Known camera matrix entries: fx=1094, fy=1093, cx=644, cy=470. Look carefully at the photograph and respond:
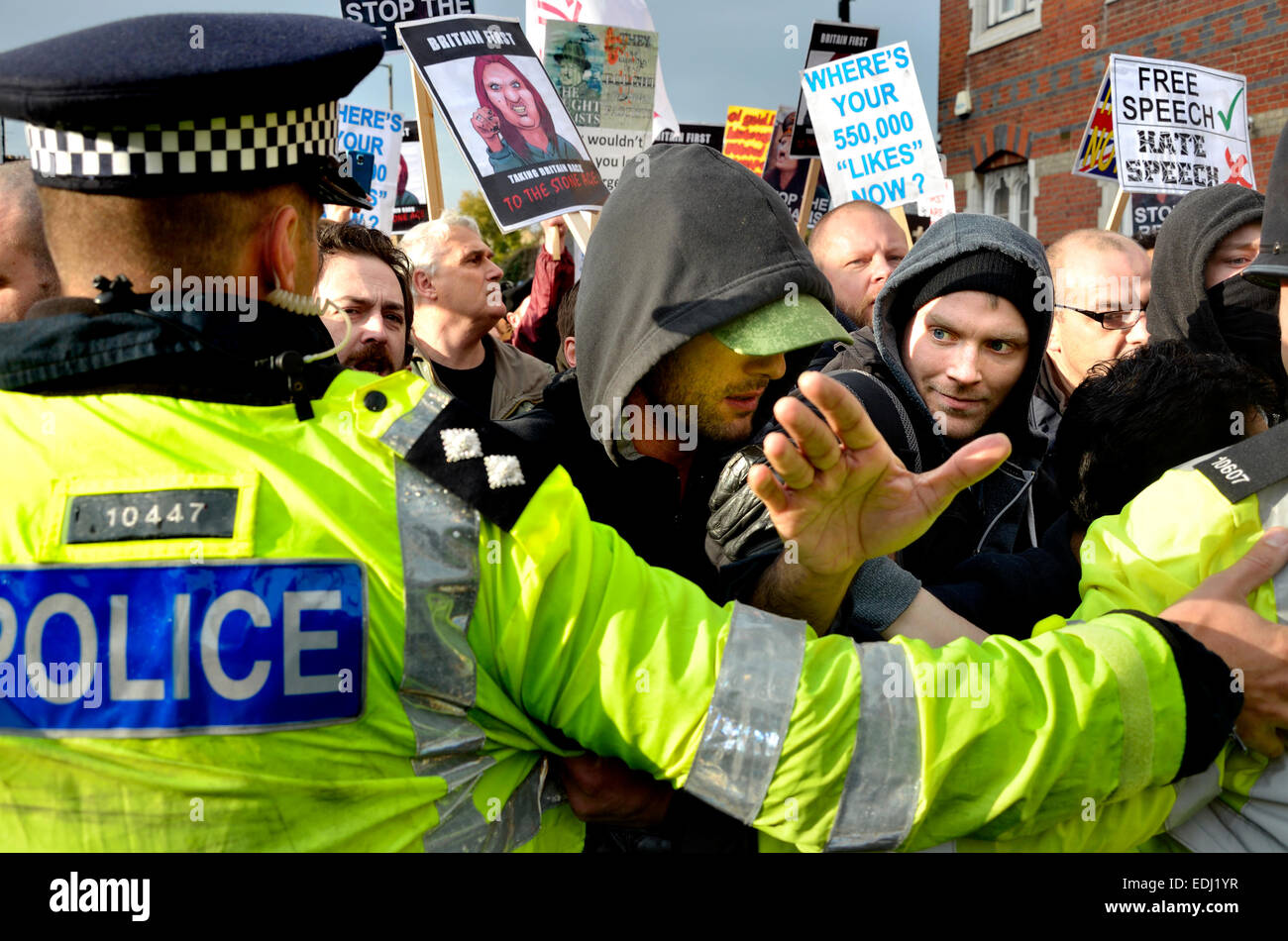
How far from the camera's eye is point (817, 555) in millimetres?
1741

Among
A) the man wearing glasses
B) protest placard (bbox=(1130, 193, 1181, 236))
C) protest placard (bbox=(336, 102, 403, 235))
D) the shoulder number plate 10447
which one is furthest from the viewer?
protest placard (bbox=(1130, 193, 1181, 236))

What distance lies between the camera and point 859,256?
4418 mm

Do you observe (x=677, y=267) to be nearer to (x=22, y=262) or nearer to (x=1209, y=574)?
(x=1209, y=574)

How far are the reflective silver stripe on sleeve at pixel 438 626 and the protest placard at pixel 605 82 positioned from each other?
3872 millimetres

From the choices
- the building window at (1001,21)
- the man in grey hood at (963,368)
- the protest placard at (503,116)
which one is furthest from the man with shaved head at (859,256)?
the building window at (1001,21)

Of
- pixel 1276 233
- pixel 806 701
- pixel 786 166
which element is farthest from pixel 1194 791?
pixel 786 166

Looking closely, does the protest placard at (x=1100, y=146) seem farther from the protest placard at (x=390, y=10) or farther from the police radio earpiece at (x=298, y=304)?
the police radio earpiece at (x=298, y=304)

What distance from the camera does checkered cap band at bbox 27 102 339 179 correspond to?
127 centimetres

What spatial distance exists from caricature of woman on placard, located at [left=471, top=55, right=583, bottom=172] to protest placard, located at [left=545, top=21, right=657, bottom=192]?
1.34 ft

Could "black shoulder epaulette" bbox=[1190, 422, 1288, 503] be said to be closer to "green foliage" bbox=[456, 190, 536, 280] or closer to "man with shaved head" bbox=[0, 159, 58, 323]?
"man with shaved head" bbox=[0, 159, 58, 323]

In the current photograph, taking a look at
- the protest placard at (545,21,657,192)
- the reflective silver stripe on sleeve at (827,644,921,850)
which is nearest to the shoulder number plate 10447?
the reflective silver stripe on sleeve at (827,644,921,850)

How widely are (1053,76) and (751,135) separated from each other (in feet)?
25.7
